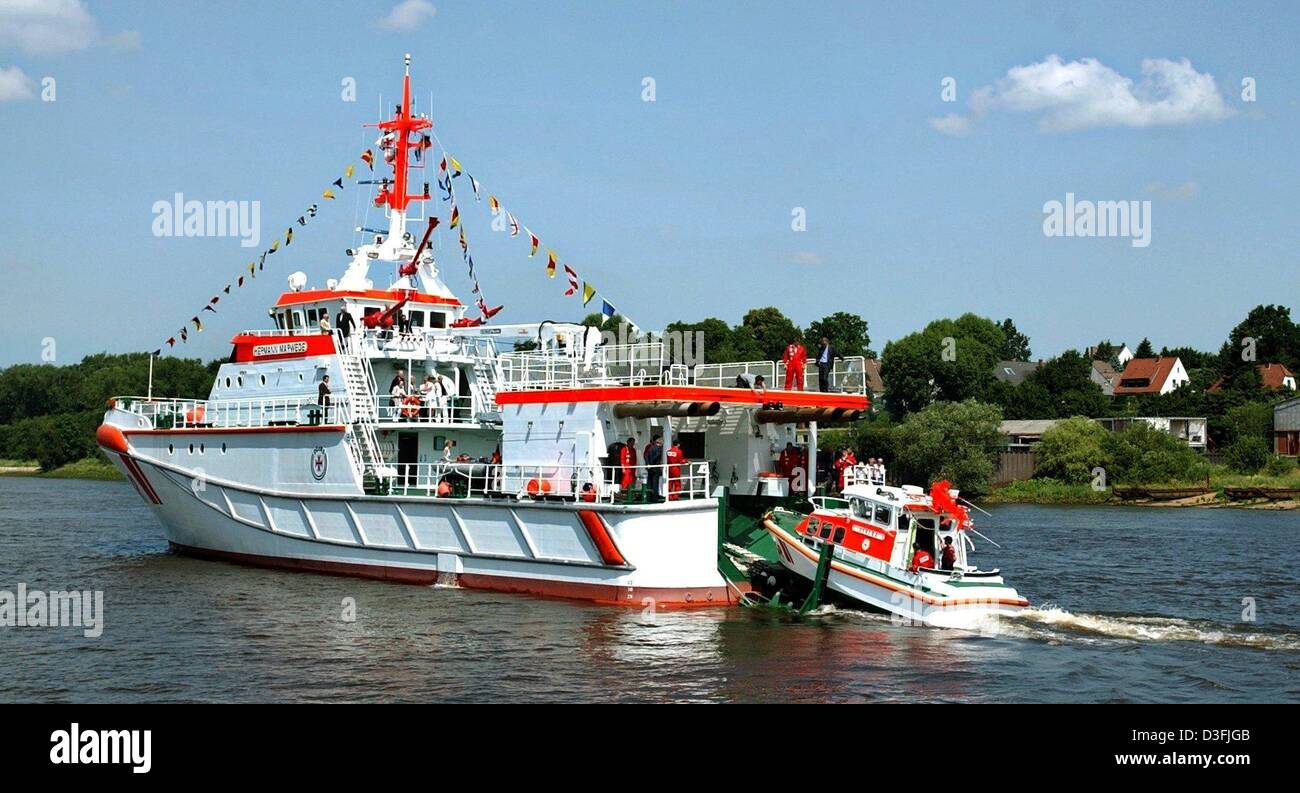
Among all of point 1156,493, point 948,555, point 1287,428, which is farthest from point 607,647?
point 1287,428

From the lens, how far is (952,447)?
60.1 m

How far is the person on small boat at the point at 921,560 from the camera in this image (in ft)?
71.2

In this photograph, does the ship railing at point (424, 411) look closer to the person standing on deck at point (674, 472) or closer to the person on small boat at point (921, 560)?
the person standing on deck at point (674, 472)

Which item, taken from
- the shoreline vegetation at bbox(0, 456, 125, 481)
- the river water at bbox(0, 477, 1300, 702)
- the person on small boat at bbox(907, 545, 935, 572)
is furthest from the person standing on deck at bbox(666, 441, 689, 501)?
the shoreline vegetation at bbox(0, 456, 125, 481)

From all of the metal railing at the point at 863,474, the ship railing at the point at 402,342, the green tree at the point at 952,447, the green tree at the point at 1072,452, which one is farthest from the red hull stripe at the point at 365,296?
the green tree at the point at 1072,452

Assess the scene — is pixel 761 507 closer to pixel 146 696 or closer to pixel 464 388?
pixel 464 388

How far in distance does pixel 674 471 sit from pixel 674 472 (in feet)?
0.12

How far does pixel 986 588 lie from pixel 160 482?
2049 cm

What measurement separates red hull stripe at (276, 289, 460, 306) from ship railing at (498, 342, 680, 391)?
4665mm

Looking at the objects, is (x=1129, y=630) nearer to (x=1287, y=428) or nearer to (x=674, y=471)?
(x=674, y=471)

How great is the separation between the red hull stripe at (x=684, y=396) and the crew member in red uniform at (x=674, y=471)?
3.30 feet

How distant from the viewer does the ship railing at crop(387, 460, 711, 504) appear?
75.9 ft

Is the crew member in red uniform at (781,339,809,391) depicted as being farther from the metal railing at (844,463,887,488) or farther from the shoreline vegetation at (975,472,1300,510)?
the shoreline vegetation at (975,472,1300,510)
